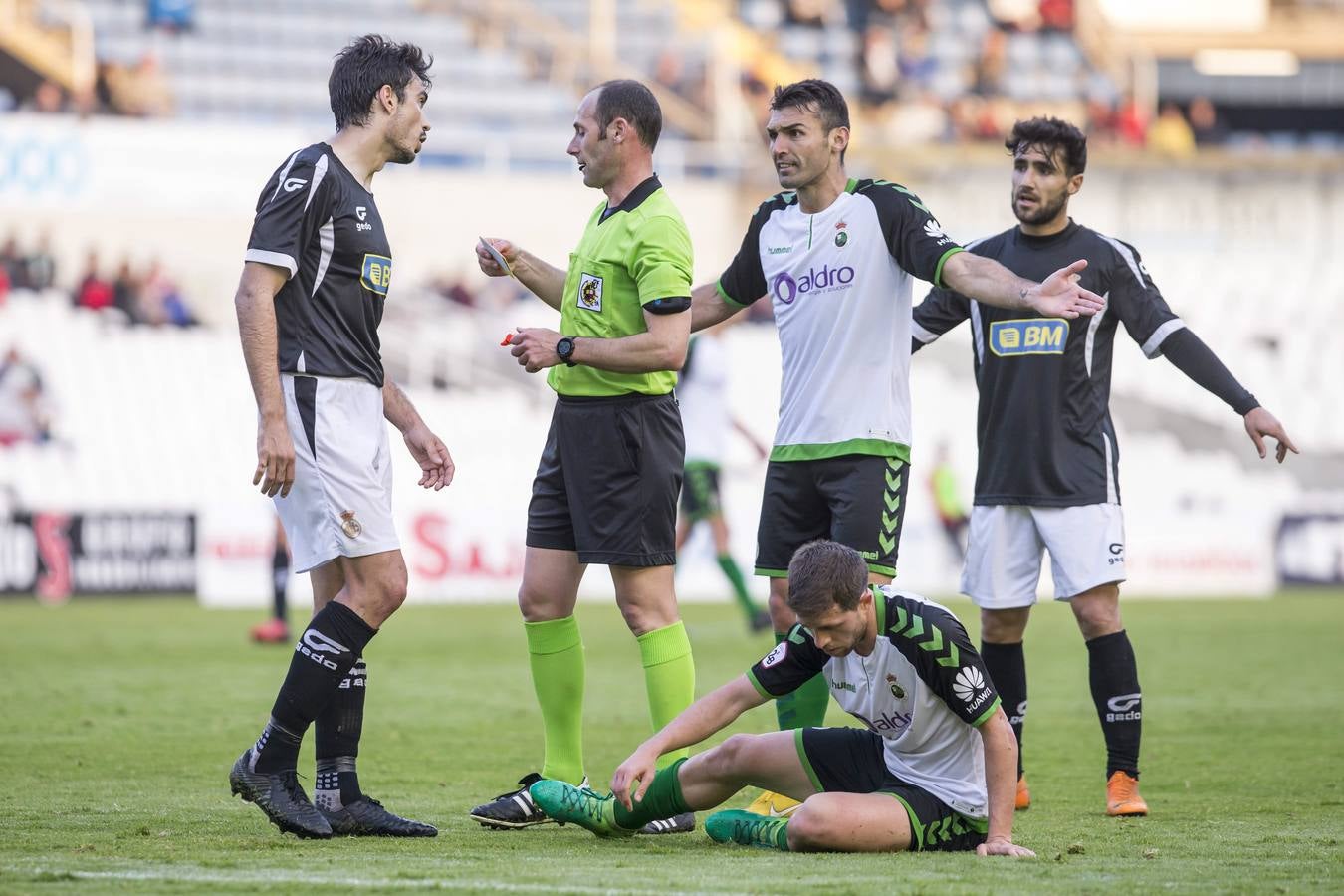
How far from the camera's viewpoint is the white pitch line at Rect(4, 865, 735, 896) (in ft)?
13.9

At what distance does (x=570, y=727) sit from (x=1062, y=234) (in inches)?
103

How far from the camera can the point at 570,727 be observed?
5.88 m

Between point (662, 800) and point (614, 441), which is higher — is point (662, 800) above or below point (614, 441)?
below

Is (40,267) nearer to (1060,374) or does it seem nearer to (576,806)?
(1060,374)

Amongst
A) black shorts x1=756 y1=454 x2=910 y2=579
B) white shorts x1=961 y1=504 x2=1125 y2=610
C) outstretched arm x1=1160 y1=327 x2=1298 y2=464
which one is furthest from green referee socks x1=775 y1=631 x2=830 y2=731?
outstretched arm x1=1160 y1=327 x2=1298 y2=464

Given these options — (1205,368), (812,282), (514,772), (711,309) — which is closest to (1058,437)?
(1205,368)

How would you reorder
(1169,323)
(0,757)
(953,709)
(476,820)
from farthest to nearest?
1. (0,757)
2. (1169,323)
3. (476,820)
4. (953,709)

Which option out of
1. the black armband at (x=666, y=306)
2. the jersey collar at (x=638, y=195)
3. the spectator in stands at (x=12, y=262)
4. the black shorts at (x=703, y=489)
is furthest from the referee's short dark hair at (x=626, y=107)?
the spectator in stands at (x=12, y=262)

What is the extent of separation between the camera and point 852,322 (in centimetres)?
601

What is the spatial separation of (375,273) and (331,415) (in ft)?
1.67

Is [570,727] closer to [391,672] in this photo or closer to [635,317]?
[635,317]

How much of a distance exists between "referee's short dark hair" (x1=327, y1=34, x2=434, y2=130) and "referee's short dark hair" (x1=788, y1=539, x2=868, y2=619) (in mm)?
2091

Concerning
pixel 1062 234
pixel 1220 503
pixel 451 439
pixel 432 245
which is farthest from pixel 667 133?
pixel 1062 234

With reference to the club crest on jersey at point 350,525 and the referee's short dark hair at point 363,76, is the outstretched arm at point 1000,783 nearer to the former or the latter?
the club crest on jersey at point 350,525
